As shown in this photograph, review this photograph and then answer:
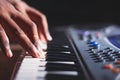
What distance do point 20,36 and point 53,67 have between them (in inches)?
6.7

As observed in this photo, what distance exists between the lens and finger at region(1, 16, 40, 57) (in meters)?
0.86

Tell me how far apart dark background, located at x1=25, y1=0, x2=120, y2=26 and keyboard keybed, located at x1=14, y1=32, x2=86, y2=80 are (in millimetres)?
A: 1110

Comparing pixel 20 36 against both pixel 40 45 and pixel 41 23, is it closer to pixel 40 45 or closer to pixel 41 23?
pixel 40 45

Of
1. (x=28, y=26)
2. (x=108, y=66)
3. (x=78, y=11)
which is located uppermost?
(x=78, y=11)

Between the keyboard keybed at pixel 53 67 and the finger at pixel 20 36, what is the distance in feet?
0.07

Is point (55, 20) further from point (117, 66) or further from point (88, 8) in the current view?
point (117, 66)

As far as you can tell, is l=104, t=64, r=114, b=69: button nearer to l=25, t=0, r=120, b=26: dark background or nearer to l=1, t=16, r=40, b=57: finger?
l=1, t=16, r=40, b=57: finger

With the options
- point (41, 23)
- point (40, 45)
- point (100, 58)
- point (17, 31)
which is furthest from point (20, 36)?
point (41, 23)

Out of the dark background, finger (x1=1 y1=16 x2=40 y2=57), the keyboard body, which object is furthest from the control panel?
the dark background

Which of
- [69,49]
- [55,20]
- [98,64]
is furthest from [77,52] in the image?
[55,20]

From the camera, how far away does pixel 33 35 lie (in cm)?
96

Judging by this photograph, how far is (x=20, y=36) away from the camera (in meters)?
0.88

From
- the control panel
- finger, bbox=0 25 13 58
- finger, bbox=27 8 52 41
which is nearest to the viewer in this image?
the control panel

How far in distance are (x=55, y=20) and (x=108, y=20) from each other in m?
0.33
